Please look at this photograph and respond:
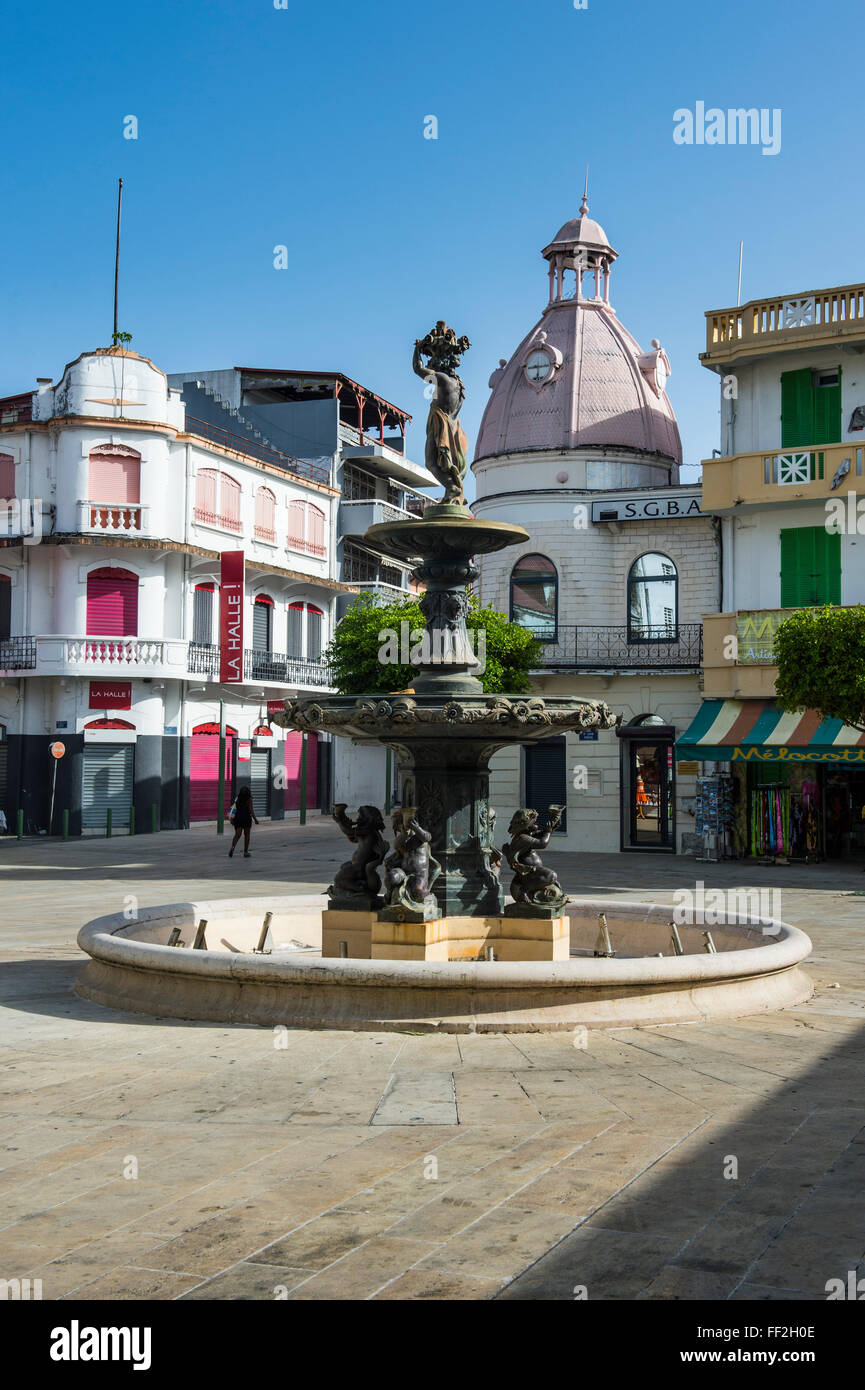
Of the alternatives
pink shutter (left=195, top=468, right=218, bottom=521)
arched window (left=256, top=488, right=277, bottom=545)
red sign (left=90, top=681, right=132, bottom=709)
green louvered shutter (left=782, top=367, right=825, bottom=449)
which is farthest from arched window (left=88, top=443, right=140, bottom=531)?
green louvered shutter (left=782, top=367, right=825, bottom=449)

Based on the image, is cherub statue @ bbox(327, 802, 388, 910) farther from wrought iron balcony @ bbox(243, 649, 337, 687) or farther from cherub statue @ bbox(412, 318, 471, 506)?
wrought iron balcony @ bbox(243, 649, 337, 687)

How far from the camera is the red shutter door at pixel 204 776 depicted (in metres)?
39.0

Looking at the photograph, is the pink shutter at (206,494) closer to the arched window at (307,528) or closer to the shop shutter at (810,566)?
the arched window at (307,528)

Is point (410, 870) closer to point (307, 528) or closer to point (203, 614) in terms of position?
point (203, 614)

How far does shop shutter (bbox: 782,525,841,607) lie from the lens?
2708 cm

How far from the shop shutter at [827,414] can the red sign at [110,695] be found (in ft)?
65.0

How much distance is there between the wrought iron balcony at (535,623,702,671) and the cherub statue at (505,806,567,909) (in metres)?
19.0

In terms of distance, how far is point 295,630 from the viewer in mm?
45250

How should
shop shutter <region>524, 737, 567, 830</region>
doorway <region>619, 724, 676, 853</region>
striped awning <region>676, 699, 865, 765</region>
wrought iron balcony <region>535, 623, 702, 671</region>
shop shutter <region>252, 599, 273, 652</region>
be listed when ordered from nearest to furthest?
striped awning <region>676, 699, 865, 765</region>, doorway <region>619, 724, 676, 853</region>, wrought iron balcony <region>535, 623, 702, 671</region>, shop shutter <region>524, 737, 567, 830</region>, shop shutter <region>252, 599, 273, 652</region>

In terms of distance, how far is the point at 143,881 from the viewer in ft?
72.7

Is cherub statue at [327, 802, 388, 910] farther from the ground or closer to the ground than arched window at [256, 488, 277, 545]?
closer to the ground

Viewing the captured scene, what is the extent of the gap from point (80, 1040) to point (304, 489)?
124 feet
